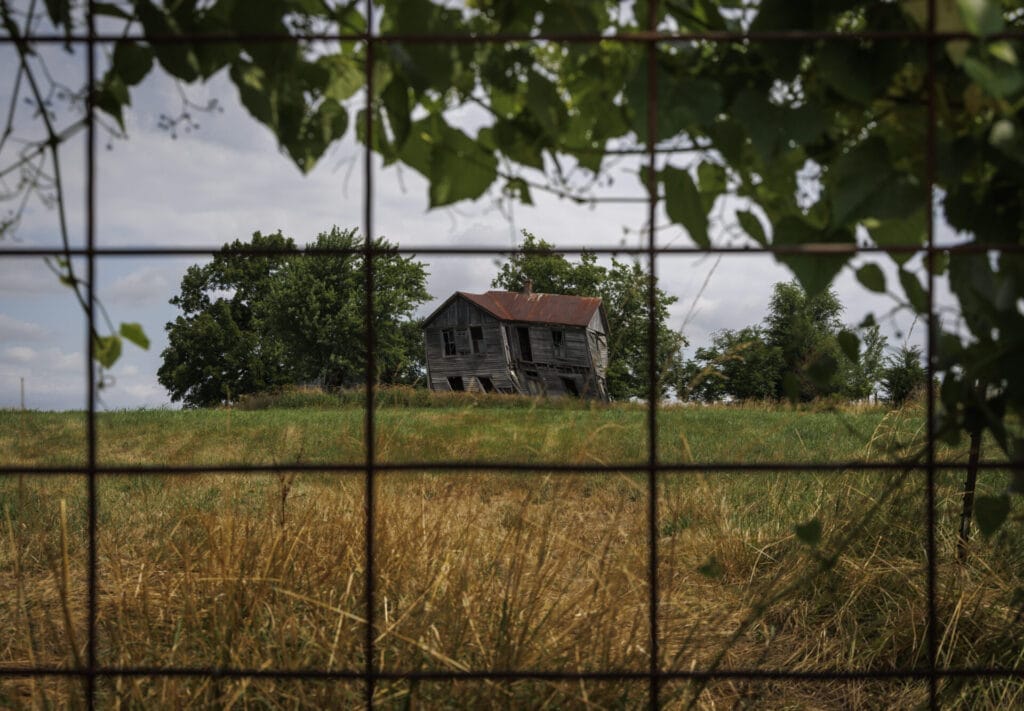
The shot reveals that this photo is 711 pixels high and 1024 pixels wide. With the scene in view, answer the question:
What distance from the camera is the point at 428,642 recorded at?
5.74 ft

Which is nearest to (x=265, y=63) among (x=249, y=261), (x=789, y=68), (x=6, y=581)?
(x=789, y=68)

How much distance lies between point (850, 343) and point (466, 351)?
17.1 m

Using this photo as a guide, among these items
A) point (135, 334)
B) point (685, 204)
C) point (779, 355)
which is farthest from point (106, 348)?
point (779, 355)

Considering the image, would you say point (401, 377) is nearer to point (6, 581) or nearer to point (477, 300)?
point (477, 300)

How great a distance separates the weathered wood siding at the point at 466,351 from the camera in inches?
693

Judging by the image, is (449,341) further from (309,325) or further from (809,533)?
(809,533)

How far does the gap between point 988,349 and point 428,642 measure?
122 cm

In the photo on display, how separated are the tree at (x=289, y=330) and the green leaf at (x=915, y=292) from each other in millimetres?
19073

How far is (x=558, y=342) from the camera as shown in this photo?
17.5m

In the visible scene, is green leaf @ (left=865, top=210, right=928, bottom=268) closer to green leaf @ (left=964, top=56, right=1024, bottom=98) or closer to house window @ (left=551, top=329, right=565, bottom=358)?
green leaf @ (left=964, top=56, right=1024, bottom=98)

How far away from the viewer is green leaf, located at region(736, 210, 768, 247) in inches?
50.6

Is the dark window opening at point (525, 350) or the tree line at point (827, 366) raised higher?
the dark window opening at point (525, 350)

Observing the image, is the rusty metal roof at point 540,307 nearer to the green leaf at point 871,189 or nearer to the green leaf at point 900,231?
the green leaf at point 900,231

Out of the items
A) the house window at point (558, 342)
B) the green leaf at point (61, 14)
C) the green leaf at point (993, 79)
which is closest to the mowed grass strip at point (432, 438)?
the green leaf at point (61, 14)
